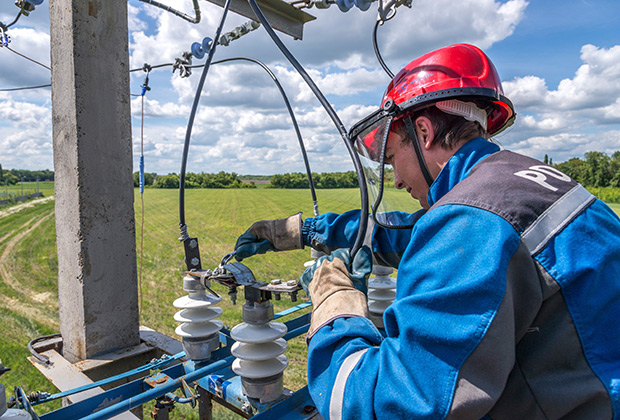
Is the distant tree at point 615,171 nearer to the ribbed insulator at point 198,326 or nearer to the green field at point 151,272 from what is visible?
the green field at point 151,272

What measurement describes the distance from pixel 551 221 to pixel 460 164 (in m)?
0.34

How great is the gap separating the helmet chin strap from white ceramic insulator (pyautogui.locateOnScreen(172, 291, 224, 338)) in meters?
1.16

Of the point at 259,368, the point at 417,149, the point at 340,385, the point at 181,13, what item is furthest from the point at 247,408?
the point at 181,13

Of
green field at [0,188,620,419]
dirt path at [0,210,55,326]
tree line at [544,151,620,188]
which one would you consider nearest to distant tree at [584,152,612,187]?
tree line at [544,151,620,188]

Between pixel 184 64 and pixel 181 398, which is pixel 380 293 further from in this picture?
pixel 184 64

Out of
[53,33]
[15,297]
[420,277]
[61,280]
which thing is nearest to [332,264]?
[420,277]

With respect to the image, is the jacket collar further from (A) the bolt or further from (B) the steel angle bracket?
(B) the steel angle bracket

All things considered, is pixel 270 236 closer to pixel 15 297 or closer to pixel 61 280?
pixel 61 280

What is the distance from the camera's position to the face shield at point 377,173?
1.49 m

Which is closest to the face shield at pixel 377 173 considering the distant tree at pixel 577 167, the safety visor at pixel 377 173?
the safety visor at pixel 377 173

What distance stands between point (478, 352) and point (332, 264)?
70cm

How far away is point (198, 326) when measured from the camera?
1994mm

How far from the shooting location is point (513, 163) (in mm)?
1044

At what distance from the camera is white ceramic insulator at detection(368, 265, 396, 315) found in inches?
97.7
